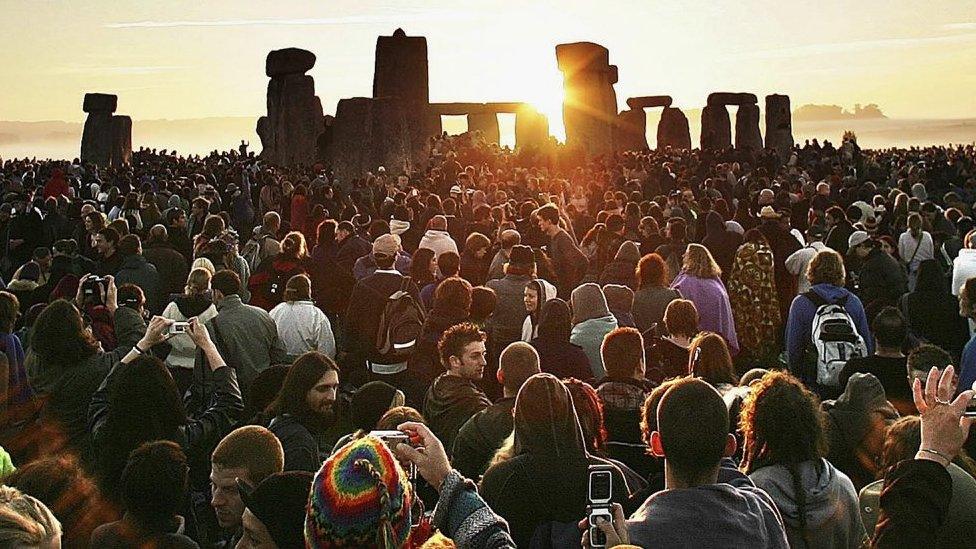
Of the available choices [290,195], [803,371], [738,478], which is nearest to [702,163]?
[290,195]

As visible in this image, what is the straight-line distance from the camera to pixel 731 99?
42.1 metres

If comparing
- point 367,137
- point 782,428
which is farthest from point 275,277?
point 367,137

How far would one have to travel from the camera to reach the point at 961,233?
1322 centimetres

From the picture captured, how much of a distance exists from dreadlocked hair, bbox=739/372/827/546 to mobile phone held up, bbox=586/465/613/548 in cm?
110

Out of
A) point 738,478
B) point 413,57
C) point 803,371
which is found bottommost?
point 803,371

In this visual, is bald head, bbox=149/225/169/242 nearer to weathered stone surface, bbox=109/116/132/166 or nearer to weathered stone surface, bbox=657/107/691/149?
weathered stone surface, bbox=109/116/132/166

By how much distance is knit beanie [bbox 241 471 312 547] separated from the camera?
3.52m

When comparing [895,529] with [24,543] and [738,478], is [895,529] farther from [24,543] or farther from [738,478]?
[24,543]

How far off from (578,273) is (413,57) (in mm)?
24416

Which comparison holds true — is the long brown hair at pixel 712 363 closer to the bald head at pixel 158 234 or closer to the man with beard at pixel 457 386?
the man with beard at pixel 457 386

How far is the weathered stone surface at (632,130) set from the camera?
4400 cm

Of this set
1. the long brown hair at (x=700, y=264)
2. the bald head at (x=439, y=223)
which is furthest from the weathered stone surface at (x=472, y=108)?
the long brown hair at (x=700, y=264)

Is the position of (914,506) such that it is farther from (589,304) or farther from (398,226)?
(398,226)

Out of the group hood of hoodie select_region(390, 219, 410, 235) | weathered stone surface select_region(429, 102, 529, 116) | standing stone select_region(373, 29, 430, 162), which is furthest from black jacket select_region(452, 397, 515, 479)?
weathered stone surface select_region(429, 102, 529, 116)
